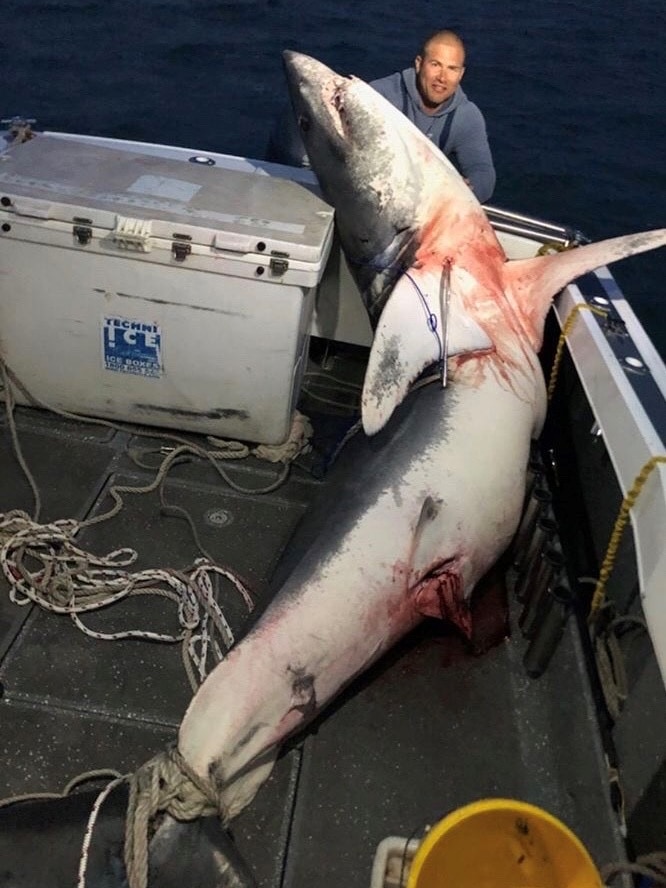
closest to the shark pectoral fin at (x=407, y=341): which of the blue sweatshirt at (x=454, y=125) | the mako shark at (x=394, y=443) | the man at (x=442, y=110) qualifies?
the mako shark at (x=394, y=443)

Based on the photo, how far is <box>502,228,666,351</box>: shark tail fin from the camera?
3.35m

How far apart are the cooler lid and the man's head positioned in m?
1.31

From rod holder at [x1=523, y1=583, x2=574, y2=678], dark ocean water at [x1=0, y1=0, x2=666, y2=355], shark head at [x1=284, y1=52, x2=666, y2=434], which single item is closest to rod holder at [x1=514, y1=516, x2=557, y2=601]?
rod holder at [x1=523, y1=583, x2=574, y2=678]

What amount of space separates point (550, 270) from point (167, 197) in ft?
5.10

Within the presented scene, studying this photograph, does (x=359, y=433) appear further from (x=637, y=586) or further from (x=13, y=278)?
(x=13, y=278)

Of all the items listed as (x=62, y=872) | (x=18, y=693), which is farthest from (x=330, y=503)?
(x=62, y=872)

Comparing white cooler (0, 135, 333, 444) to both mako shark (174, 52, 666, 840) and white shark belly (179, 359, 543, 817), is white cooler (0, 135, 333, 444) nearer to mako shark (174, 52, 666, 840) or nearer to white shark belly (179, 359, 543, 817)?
mako shark (174, 52, 666, 840)

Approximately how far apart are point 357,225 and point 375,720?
1.96 meters

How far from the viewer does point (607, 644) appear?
281 cm

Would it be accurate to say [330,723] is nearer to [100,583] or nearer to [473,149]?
[100,583]

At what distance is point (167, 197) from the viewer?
10.5 feet

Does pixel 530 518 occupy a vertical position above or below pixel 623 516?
below

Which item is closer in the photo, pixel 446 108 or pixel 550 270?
pixel 550 270

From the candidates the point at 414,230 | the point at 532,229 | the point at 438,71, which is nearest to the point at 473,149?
the point at 438,71
